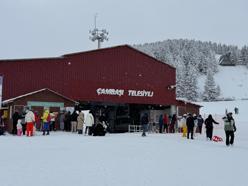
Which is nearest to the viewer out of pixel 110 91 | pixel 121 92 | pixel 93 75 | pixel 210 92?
pixel 93 75

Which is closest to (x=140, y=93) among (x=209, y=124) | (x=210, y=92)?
(x=209, y=124)

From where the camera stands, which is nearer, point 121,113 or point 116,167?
point 116,167

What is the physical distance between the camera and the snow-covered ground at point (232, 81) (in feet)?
280

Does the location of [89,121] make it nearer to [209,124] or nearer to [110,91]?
[209,124]

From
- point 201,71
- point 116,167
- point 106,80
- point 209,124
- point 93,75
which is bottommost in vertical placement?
point 116,167

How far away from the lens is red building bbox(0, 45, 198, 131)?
26031 millimetres

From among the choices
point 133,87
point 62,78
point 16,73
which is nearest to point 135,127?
point 133,87

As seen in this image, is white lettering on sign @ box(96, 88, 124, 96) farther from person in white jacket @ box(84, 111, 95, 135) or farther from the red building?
person in white jacket @ box(84, 111, 95, 135)

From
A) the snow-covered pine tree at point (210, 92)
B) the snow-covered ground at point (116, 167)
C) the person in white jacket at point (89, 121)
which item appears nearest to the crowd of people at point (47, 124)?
the person in white jacket at point (89, 121)

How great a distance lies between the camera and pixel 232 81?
316ft

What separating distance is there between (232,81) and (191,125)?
3174 inches

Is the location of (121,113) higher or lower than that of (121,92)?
lower

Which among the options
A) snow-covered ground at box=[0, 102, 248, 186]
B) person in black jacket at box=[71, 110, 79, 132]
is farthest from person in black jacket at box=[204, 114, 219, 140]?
person in black jacket at box=[71, 110, 79, 132]

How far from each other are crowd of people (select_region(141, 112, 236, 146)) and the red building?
3809 mm
